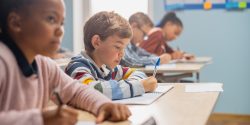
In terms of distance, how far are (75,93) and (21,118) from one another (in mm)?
369

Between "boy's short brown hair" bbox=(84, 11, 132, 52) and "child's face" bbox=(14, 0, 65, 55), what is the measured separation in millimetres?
709

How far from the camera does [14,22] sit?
78cm

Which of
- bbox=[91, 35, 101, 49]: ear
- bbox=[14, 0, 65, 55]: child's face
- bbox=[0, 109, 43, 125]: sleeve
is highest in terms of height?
bbox=[14, 0, 65, 55]: child's face

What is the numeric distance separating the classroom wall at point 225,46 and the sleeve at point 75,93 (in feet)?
12.4

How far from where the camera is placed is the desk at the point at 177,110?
3.07 ft

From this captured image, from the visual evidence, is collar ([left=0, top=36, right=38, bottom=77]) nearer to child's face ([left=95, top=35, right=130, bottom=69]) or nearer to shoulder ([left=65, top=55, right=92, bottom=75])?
shoulder ([left=65, top=55, right=92, bottom=75])

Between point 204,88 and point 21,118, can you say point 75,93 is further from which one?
point 204,88

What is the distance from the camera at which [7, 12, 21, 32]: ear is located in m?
0.77

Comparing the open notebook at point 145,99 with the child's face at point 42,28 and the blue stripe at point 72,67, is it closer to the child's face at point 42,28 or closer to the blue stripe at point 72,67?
the blue stripe at point 72,67

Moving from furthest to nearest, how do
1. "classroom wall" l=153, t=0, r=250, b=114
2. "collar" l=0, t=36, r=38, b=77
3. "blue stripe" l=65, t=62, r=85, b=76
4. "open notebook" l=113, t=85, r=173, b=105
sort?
"classroom wall" l=153, t=0, r=250, b=114, "blue stripe" l=65, t=62, r=85, b=76, "open notebook" l=113, t=85, r=173, b=105, "collar" l=0, t=36, r=38, b=77

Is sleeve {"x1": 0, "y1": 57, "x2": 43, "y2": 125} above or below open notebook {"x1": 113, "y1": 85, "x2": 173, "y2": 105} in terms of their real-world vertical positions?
above

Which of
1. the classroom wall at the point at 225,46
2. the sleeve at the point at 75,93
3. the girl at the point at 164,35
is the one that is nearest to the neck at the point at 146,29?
the girl at the point at 164,35

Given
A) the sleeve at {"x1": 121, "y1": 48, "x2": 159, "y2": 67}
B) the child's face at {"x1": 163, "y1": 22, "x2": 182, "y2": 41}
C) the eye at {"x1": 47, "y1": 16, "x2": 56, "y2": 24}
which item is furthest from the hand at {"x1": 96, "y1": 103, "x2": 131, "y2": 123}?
the child's face at {"x1": 163, "y1": 22, "x2": 182, "y2": 41}

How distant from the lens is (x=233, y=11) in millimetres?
4512
